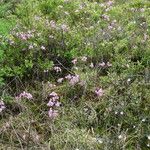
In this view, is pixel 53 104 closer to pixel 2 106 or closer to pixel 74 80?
pixel 74 80

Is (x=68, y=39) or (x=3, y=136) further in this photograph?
(x=68, y=39)

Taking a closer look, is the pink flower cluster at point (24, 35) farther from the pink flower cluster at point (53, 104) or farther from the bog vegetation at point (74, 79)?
the pink flower cluster at point (53, 104)

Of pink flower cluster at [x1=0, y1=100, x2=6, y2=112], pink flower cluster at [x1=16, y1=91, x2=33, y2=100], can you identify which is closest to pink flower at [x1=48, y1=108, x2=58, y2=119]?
pink flower cluster at [x1=16, y1=91, x2=33, y2=100]

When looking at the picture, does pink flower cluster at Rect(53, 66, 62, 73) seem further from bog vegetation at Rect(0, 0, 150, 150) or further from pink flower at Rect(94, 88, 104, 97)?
pink flower at Rect(94, 88, 104, 97)

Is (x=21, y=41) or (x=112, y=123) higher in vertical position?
(x=21, y=41)

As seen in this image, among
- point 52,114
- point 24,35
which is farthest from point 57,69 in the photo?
point 52,114

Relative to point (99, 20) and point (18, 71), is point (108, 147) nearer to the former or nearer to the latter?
point (18, 71)

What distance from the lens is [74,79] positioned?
15.1ft

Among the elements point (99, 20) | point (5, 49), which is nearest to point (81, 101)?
point (5, 49)

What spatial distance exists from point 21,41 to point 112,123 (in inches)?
59.4

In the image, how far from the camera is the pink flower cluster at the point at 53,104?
165 inches

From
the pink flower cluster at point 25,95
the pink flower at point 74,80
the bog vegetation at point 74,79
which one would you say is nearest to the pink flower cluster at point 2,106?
the bog vegetation at point 74,79

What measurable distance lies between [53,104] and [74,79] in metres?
0.39

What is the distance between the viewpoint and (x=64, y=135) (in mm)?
4000
